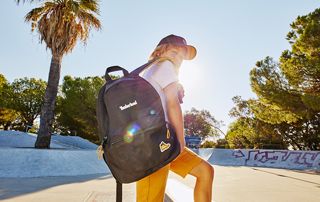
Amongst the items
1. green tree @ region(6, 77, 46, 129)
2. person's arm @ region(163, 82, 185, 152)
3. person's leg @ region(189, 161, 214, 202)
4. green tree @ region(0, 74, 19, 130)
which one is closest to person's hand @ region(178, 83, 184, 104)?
person's arm @ region(163, 82, 185, 152)

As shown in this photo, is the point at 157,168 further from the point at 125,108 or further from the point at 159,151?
the point at 125,108

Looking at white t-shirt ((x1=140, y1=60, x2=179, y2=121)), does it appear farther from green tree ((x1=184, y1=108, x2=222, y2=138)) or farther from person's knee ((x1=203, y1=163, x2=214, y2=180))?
green tree ((x1=184, y1=108, x2=222, y2=138))

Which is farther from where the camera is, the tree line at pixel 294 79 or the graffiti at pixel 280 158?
the graffiti at pixel 280 158

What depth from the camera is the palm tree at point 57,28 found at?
48.9 feet

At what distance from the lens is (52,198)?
5.63 metres

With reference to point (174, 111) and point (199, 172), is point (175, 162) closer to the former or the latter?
point (199, 172)

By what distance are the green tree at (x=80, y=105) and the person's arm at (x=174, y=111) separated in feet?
134

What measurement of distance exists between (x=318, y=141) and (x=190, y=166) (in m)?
40.7

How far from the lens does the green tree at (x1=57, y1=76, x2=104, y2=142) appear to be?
4369cm

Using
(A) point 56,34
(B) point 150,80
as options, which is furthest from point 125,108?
(A) point 56,34

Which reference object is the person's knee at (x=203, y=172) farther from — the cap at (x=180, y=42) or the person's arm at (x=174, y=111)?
the cap at (x=180, y=42)

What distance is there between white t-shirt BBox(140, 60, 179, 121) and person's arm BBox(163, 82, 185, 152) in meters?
0.03

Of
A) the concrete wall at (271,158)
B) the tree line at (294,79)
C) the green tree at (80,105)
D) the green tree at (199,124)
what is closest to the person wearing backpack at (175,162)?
the tree line at (294,79)

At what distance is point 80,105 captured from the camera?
146ft
